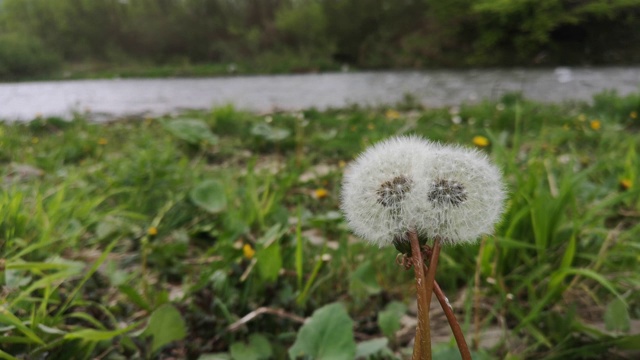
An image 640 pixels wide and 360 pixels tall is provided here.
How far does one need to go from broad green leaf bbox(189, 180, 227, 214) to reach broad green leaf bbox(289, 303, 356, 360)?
2.89 ft

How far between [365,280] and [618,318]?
1.93ft

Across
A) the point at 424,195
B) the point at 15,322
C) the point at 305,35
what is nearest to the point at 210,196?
the point at 15,322

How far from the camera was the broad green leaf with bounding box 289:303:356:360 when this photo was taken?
922 millimetres

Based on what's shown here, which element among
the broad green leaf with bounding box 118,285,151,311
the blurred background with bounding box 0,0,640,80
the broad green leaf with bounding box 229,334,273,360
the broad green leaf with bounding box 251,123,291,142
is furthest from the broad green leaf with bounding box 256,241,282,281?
the blurred background with bounding box 0,0,640,80

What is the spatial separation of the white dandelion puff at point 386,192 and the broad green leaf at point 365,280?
77 centimetres

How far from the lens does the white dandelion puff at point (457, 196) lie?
43cm

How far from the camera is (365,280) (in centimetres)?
127

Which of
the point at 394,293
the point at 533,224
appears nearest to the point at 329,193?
the point at 394,293

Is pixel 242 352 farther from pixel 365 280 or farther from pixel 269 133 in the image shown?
pixel 269 133

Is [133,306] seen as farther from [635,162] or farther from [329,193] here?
[635,162]

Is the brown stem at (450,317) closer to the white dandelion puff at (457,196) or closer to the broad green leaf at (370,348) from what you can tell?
the white dandelion puff at (457,196)

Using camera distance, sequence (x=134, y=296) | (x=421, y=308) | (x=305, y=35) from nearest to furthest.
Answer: (x=421, y=308), (x=134, y=296), (x=305, y=35)

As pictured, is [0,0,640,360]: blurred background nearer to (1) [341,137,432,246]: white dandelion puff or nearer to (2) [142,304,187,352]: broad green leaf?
(2) [142,304,187,352]: broad green leaf

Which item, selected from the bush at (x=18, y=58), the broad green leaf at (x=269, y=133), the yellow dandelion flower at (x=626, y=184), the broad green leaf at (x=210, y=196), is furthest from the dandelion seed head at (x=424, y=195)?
the bush at (x=18, y=58)
